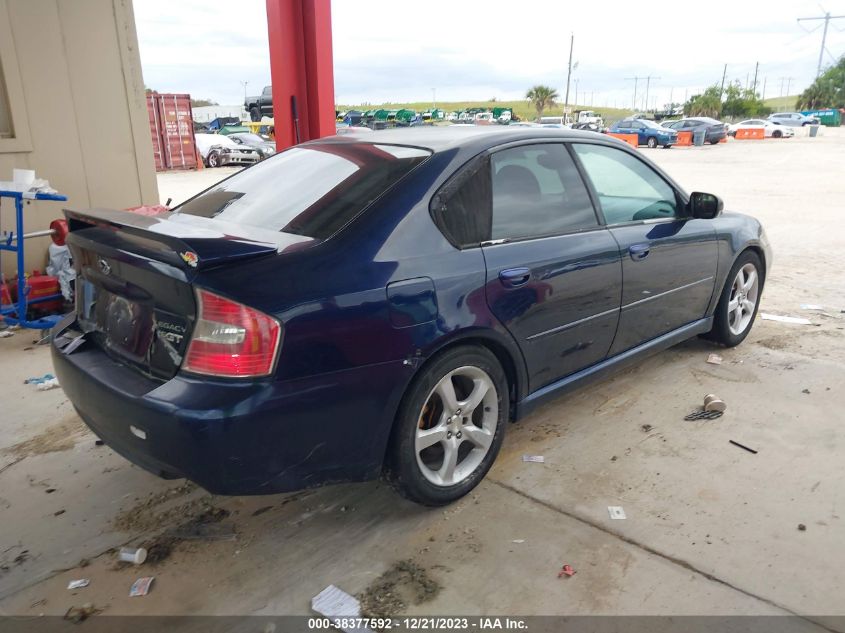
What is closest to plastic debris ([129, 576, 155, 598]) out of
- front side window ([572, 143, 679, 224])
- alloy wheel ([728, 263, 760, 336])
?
front side window ([572, 143, 679, 224])

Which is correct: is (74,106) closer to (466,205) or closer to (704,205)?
(466,205)

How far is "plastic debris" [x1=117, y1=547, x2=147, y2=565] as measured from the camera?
2.64 meters

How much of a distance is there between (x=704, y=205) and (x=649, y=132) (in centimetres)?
3208

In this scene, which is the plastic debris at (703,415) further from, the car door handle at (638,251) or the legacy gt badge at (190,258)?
the legacy gt badge at (190,258)

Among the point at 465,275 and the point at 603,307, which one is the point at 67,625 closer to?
the point at 465,275

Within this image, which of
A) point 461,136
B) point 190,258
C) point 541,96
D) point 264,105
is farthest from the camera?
point 541,96

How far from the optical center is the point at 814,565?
2607 millimetres

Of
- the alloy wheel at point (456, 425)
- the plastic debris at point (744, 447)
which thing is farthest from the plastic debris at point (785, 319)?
the alloy wheel at point (456, 425)

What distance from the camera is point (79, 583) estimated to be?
2.55m

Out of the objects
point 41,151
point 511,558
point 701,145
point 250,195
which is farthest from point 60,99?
point 701,145

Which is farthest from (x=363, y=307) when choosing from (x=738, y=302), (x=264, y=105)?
(x=264, y=105)

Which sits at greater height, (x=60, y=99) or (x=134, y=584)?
(x=60, y=99)

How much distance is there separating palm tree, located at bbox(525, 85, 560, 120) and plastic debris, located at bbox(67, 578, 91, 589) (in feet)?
282

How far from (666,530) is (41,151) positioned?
6.03m
